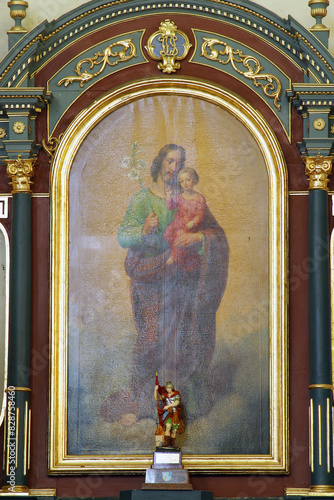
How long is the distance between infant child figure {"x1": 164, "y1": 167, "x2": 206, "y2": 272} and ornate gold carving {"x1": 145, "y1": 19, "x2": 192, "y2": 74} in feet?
3.61

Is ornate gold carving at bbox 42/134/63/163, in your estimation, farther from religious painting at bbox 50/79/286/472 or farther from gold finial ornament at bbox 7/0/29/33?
gold finial ornament at bbox 7/0/29/33

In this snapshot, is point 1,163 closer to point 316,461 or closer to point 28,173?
point 28,173

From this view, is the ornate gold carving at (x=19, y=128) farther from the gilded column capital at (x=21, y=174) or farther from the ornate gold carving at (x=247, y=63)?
the ornate gold carving at (x=247, y=63)

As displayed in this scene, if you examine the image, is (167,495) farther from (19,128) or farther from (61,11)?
(61,11)

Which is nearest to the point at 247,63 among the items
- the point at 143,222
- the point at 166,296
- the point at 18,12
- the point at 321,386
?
the point at 143,222

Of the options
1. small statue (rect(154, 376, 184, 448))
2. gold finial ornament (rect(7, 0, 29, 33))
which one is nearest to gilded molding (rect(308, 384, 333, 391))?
small statue (rect(154, 376, 184, 448))

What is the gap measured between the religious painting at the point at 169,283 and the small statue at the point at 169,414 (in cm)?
22

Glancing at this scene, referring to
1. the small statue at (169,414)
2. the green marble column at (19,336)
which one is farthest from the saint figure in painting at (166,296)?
the green marble column at (19,336)

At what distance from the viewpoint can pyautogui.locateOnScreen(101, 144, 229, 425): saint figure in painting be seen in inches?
432

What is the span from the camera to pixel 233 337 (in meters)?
11.0

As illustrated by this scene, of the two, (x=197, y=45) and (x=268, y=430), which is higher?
(x=197, y=45)

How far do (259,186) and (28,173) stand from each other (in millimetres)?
2355

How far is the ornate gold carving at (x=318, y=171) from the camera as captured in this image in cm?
1112

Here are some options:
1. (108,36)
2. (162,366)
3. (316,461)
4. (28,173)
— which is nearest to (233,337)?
(162,366)
